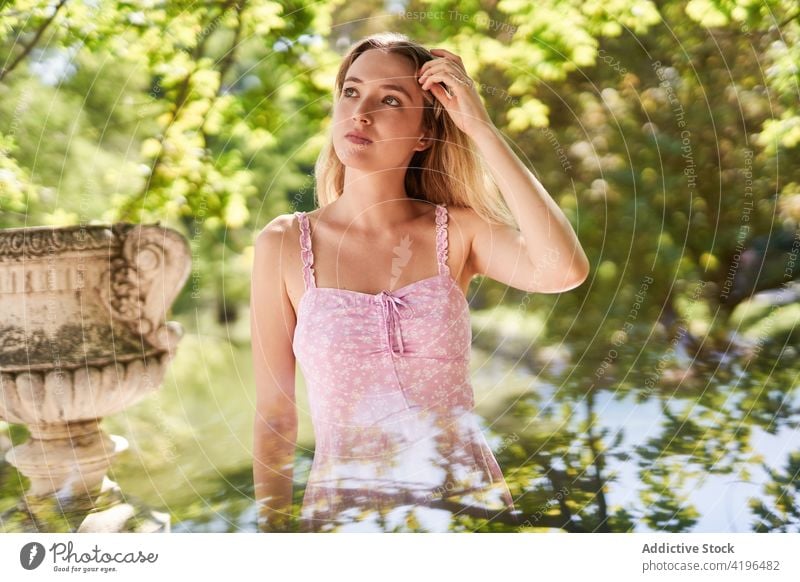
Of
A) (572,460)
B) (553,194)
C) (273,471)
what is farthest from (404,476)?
(553,194)

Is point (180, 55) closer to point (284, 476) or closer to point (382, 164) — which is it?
point (382, 164)

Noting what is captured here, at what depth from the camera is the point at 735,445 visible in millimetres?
2037

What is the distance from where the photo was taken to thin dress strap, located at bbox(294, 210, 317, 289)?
3.96 feet

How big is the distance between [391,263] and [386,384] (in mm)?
173

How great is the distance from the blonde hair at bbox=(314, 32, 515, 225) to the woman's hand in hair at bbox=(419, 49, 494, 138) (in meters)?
0.05

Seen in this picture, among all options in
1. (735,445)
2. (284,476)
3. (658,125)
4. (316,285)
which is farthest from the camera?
(658,125)

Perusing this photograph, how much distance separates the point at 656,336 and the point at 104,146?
149 centimetres

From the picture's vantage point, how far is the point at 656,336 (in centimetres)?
235

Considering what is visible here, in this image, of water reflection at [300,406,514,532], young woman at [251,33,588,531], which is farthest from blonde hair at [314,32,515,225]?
water reflection at [300,406,514,532]

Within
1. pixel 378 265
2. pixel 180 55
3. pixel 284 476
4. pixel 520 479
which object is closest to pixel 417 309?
pixel 378 265

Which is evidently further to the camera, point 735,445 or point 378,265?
point 735,445
